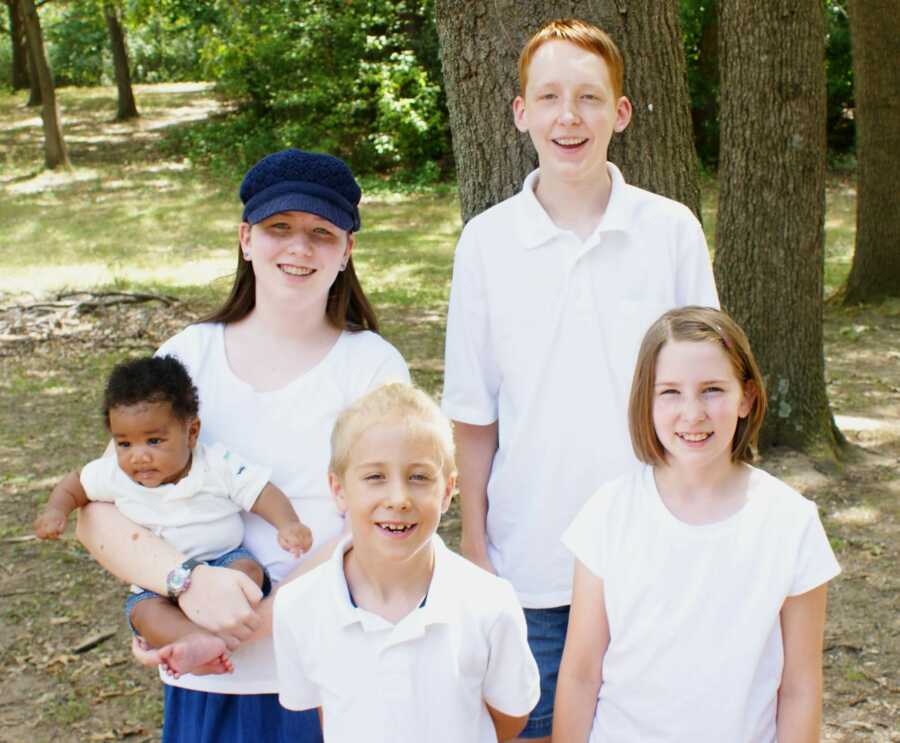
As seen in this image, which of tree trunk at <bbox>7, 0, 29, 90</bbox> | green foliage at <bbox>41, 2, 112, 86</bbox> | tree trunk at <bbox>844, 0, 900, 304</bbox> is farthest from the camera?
green foliage at <bbox>41, 2, 112, 86</bbox>

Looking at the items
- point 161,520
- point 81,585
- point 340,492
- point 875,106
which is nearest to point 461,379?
point 340,492

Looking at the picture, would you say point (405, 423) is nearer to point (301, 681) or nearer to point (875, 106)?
point (301, 681)

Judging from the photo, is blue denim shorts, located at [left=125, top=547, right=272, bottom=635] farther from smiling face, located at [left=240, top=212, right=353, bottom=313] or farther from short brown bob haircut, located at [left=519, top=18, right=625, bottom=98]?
short brown bob haircut, located at [left=519, top=18, right=625, bottom=98]

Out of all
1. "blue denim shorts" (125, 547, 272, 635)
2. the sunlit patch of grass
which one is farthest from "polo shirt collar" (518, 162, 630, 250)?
the sunlit patch of grass

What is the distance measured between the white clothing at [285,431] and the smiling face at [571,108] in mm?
586

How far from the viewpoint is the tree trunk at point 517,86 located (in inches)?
131

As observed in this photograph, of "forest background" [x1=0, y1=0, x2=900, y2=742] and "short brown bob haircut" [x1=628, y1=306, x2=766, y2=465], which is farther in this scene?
"forest background" [x1=0, y1=0, x2=900, y2=742]

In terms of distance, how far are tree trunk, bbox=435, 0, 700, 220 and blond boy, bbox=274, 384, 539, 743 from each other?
4.79 ft

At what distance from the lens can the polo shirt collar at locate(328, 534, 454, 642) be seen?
2074 millimetres

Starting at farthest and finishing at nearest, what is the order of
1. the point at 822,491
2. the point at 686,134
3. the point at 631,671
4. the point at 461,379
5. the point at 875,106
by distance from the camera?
the point at 875,106
the point at 822,491
the point at 686,134
the point at 461,379
the point at 631,671

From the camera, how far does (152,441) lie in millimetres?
2457

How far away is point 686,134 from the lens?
3568 mm

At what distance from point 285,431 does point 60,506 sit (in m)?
0.54

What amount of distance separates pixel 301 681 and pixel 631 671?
647 millimetres
